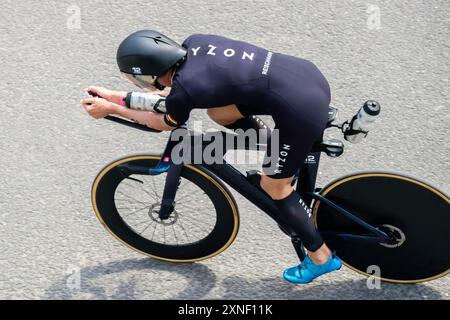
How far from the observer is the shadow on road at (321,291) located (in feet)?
15.2

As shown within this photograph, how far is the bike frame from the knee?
0.17 ft

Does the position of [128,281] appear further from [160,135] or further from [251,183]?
[160,135]

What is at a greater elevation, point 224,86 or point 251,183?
point 224,86

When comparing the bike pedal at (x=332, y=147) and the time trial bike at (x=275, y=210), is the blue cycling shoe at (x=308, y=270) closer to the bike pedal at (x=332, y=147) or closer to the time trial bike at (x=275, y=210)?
the time trial bike at (x=275, y=210)

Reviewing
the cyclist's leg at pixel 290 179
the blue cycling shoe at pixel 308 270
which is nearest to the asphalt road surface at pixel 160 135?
the blue cycling shoe at pixel 308 270

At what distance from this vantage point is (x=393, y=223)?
434 cm

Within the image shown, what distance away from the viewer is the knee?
13.4 ft

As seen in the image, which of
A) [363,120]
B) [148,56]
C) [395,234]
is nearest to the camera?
[148,56]

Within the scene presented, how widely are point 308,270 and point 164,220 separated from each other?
1.07 metres

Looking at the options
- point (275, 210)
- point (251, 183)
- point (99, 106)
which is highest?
point (99, 106)

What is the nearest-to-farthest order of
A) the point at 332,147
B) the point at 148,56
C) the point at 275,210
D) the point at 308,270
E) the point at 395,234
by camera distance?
the point at 148,56 < the point at 332,147 < the point at 275,210 < the point at 395,234 < the point at 308,270

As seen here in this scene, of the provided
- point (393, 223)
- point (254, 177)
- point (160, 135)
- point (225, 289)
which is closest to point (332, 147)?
point (254, 177)
